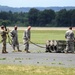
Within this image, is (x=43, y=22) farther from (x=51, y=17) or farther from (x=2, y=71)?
(x=2, y=71)

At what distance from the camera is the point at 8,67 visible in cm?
1753

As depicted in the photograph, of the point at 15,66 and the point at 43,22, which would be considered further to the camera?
the point at 43,22

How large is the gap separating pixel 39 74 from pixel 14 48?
43.1ft

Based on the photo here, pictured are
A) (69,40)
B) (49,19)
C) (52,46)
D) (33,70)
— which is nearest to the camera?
(33,70)

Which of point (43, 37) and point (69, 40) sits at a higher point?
point (69, 40)

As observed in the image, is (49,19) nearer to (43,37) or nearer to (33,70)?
(43,37)

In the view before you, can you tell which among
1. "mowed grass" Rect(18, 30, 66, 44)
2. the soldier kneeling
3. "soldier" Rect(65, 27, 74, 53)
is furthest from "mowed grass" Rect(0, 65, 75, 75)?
"mowed grass" Rect(18, 30, 66, 44)

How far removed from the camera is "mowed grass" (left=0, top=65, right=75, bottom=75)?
15703mm

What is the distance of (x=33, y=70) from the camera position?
16.6m

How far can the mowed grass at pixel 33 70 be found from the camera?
15.7 meters

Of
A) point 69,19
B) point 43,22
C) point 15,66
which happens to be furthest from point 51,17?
point 15,66

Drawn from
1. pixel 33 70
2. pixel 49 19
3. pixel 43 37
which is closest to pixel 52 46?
pixel 33 70

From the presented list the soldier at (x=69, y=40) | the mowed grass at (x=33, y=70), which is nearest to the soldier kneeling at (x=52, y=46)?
the soldier at (x=69, y=40)

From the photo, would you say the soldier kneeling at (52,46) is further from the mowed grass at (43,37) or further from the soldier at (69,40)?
the mowed grass at (43,37)
